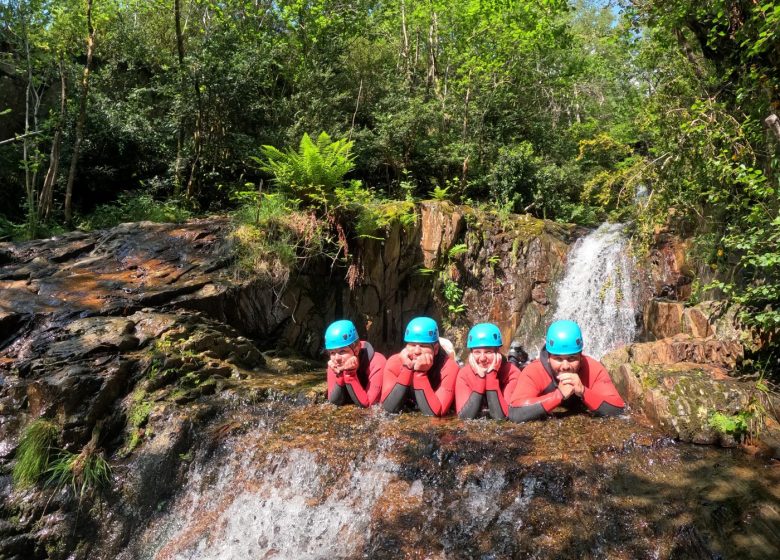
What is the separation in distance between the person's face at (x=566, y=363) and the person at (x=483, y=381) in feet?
1.36

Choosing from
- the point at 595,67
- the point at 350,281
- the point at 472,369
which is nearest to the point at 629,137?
the point at 595,67

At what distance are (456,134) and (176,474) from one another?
1304 cm

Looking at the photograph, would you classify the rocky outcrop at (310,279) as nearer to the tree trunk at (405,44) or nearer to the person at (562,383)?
the person at (562,383)

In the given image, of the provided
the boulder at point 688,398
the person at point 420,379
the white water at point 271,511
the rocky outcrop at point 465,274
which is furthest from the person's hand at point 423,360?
the rocky outcrop at point 465,274

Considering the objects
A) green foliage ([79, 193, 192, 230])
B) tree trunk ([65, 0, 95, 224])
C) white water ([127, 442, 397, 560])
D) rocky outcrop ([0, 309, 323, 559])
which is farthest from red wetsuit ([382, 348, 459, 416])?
tree trunk ([65, 0, 95, 224])

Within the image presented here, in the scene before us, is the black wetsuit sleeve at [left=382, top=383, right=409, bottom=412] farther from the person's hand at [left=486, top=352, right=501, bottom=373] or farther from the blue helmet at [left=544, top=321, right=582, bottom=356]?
the blue helmet at [left=544, top=321, right=582, bottom=356]

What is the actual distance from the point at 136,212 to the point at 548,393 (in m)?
9.49

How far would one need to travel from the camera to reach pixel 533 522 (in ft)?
10.7

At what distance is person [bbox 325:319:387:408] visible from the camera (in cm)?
489

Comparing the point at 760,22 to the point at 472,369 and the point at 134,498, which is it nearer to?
the point at 472,369

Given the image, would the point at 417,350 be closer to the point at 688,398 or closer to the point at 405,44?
the point at 688,398

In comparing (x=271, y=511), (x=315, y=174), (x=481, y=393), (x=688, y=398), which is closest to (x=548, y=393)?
(x=481, y=393)

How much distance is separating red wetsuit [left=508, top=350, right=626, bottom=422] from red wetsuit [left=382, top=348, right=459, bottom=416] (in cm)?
61

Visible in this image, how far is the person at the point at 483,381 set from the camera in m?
4.59
